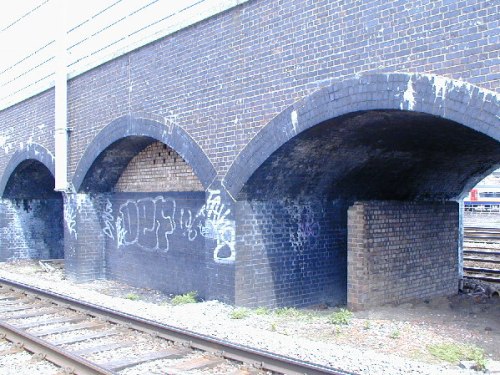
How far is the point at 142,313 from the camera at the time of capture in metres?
8.23

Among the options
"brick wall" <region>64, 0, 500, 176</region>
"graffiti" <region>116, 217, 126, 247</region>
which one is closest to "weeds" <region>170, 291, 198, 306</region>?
"brick wall" <region>64, 0, 500, 176</region>

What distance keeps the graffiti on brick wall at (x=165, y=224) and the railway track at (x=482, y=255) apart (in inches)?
251

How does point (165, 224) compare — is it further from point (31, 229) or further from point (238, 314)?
point (31, 229)

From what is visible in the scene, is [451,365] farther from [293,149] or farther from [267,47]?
[267,47]

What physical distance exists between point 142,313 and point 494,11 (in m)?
6.20

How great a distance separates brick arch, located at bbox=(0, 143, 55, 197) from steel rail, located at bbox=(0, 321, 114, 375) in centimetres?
708

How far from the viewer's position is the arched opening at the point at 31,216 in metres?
16.4

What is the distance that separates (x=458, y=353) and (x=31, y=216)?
14388mm

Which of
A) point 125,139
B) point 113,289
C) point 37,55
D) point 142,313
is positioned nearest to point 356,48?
point 142,313

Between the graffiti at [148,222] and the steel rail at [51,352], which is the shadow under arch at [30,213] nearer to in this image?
the graffiti at [148,222]

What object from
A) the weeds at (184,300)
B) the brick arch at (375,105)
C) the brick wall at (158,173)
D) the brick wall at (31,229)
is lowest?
the weeds at (184,300)

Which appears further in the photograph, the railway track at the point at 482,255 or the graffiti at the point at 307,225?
the railway track at the point at 482,255

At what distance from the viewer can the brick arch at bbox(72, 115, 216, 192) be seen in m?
9.09

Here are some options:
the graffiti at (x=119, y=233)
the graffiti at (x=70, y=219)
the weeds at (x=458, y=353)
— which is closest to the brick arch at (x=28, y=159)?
the graffiti at (x=70, y=219)
